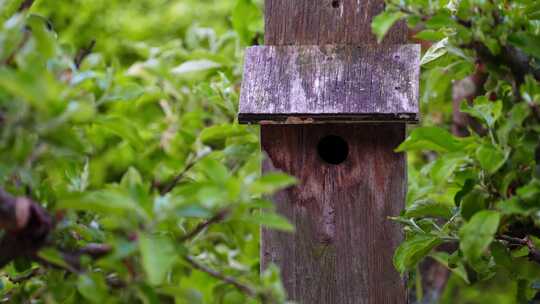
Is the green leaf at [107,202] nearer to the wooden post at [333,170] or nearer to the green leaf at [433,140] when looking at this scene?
the green leaf at [433,140]

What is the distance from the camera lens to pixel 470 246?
1.47 meters

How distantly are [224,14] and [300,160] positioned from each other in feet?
10.6

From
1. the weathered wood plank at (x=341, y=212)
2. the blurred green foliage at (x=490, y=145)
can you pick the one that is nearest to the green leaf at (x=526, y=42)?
the blurred green foliage at (x=490, y=145)

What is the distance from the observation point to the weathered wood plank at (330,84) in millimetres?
1831

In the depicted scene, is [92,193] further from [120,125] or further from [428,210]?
[428,210]

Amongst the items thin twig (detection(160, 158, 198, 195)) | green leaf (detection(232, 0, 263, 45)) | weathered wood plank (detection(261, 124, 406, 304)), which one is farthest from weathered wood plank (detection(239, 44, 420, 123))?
thin twig (detection(160, 158, 198, 195))

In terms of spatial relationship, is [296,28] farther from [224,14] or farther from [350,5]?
[224,14]

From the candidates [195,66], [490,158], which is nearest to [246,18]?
[195,66]

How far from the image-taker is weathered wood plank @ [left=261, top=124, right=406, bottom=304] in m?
1.99

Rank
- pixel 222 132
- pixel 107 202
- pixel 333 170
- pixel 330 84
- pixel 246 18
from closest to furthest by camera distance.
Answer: pixel 107 202 → pixel 330 84 → pixel 333 170 → pixel 222 132 → pixel 246 18

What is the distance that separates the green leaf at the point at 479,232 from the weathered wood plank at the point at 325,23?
657 mm

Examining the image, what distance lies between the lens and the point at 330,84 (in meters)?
1.89

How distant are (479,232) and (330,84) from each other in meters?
0.58

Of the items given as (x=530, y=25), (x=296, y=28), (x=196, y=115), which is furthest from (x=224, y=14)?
(x=530, y=25)
